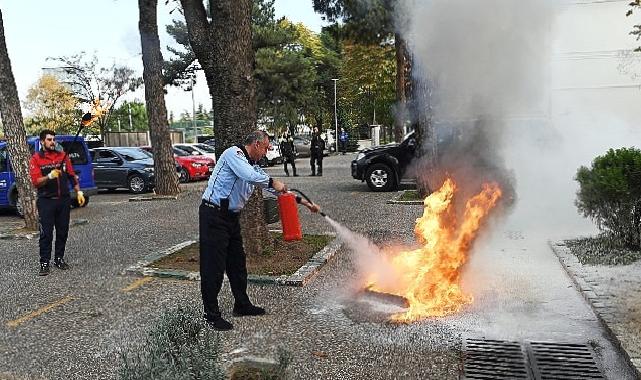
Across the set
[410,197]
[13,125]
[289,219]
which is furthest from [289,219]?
[410,197]

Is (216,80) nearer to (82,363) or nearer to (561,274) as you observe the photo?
(82,363)

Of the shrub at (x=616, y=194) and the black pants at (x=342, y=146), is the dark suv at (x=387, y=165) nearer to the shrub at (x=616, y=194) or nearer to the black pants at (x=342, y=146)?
the shrub at (x=616, y=194)

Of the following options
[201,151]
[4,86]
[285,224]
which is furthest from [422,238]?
[201,151]

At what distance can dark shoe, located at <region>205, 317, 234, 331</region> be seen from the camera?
5.15 metres

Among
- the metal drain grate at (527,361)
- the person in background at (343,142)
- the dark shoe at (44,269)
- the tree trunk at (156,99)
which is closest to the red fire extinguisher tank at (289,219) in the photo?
the metal drain grate at (527,361)

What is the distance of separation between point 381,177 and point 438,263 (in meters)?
10.0

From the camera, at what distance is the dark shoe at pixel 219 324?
5148 mm

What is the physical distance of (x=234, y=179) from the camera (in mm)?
5309

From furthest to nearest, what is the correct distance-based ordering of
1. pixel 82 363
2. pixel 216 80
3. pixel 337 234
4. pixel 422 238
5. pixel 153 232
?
Answer: pixel 153 232, pixel 337 234, pixel 216 80, pixel 422 238, pixel 82 363

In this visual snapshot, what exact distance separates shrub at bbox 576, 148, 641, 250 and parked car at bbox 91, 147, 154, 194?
14.4m

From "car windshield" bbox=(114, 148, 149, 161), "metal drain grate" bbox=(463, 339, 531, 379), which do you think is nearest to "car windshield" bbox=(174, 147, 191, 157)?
"car windshield" bbox=(114, 148, 149, 161)

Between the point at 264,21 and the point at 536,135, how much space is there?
30849 millimetres

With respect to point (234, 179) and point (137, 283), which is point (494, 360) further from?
point (137, 283)

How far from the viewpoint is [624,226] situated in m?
7.52
